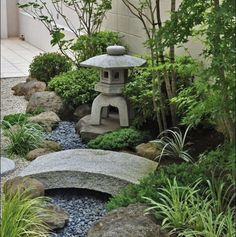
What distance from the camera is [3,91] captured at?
6.83m

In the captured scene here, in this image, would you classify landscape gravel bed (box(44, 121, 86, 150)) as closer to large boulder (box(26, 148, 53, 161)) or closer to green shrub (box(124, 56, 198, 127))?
large boulder (box(26, 148, 53, 161))

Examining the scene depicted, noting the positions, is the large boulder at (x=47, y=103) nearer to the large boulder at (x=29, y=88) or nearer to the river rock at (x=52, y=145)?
the large boulder at (x=29, y=88)

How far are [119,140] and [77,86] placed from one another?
1275mm

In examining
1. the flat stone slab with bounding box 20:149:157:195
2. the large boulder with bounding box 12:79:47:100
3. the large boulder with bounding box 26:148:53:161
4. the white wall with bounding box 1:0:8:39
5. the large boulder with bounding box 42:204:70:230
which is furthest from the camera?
the white wall with bounding box 1:0:8:39

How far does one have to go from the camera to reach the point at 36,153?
420cm

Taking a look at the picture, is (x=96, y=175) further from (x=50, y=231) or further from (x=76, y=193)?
(x=50, y=231)

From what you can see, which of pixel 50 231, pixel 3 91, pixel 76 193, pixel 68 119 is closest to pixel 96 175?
pixel 76 193

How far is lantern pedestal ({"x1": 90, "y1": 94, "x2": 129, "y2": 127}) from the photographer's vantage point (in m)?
4.64

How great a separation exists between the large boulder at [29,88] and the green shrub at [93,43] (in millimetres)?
607

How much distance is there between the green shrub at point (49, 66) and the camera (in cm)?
638

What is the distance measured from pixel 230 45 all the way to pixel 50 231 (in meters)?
1.43

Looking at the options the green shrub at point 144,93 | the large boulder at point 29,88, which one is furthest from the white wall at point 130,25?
the large boulder at point 29,88

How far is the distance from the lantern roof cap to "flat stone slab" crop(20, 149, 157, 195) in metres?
1.08

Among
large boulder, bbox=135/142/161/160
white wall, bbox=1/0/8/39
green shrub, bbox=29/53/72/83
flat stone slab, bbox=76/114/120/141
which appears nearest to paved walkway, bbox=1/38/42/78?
white wall, bbox=1/0/8/39
